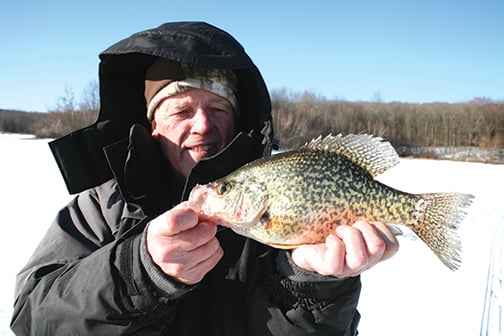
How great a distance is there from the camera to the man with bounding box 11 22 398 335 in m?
1.76

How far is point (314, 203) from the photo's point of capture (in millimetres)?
1932

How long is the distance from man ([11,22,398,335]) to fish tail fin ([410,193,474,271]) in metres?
0.34

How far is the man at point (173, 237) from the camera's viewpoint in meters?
1.76

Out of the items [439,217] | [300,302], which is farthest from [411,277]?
[300,302]

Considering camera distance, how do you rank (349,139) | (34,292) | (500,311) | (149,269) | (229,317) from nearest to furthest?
(149,269) → (34,292) → (349,139) → (229,317) → (500,311)

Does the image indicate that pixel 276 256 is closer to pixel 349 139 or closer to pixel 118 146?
pixel 349 139

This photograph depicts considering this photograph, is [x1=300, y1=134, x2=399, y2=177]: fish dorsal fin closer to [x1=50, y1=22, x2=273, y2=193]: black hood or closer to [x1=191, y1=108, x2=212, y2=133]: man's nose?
[x1=50, y1=22, x2=273, y2=193]: black hood

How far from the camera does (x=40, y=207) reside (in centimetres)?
1081

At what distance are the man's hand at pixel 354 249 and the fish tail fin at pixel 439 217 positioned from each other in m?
0.32

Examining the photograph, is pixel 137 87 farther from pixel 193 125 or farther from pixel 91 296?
pixel 91 296

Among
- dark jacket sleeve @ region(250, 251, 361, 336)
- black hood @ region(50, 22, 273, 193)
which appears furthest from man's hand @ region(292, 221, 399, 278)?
black hood @ region(50, 22, 273, 193)

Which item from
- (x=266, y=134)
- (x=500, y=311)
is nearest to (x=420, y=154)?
(x=500, y=311)

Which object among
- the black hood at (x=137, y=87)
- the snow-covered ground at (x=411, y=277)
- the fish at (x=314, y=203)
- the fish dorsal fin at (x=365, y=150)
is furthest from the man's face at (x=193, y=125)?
the snow-covered ground at (x=411, y=277)

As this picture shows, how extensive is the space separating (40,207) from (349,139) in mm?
10926
